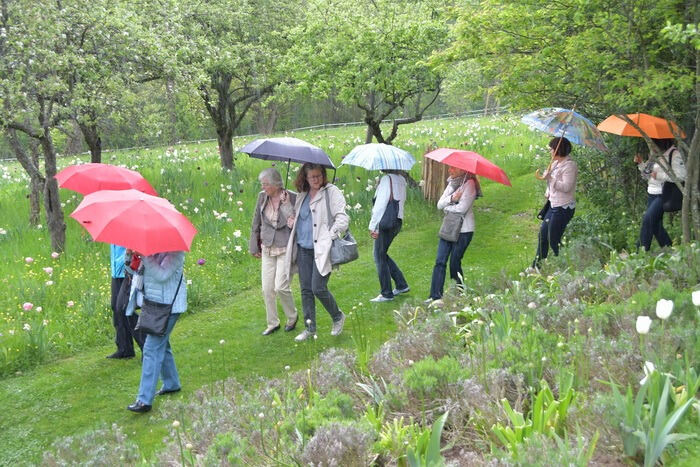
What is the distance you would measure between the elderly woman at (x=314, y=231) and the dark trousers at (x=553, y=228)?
2.60 metres

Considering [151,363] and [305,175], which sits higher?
[305,175]

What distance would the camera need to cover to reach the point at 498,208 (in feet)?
44.2

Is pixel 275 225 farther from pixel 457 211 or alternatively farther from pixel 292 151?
pixel 457 211

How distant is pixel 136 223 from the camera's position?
5.11 meters

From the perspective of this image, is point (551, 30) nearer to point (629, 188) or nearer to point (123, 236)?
point (629, 188)

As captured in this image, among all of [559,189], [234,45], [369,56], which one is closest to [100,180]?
[559,189]

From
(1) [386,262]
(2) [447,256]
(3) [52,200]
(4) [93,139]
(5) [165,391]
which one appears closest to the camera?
(5) [165,391]

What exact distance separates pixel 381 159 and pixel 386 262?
1.33 meters

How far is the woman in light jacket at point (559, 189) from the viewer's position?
7.79 meters

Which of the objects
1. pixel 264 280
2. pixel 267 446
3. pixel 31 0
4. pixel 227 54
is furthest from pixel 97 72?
pixel 267 446

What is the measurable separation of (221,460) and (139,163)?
15.6m

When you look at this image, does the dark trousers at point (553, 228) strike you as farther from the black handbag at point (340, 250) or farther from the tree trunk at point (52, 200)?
the tree trunk at point (52, 200)

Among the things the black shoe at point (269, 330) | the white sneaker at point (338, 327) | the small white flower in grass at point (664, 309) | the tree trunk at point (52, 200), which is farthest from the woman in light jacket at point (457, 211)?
the tree trunk at point (52, 200)

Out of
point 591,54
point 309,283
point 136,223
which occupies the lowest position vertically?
point 309,283
